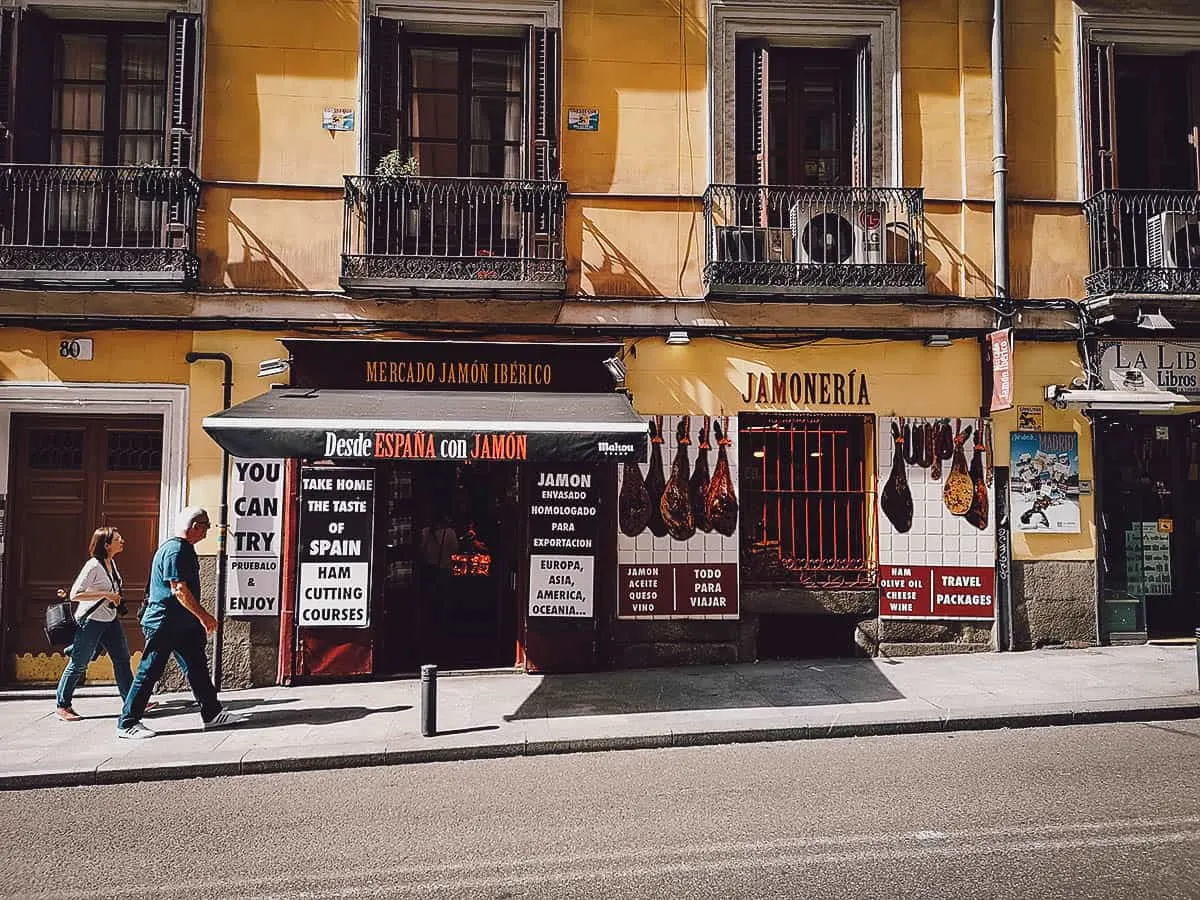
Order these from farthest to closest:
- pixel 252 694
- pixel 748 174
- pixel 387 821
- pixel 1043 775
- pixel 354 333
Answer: pixel 748 174
pixel 354 333
pixel 252 694
pixel 1043 775
pixel 387 821

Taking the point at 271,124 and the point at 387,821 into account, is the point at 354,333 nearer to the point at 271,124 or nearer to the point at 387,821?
the point at 271,124

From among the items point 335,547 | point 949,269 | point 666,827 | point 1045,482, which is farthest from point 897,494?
point 335,547

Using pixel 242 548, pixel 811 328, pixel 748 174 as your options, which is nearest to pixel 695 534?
pixel 811 328

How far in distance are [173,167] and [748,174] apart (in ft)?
21.1

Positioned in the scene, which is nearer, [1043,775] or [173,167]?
[1043,775]

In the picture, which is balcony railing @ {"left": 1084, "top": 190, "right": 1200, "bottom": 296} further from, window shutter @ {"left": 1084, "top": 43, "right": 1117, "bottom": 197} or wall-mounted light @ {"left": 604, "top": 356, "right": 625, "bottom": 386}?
wall-mounted light @ {"left": 604, "top": 356, "right": 625, "bottom": 386}

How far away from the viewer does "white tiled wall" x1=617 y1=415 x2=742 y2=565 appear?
9633 mm

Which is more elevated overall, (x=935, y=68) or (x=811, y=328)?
(x=935, y=68)

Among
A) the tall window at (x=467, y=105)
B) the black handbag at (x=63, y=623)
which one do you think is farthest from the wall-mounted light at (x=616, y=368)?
the black handbag at (x=63, y=623)

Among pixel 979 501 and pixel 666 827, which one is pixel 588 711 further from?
pixel 979 501

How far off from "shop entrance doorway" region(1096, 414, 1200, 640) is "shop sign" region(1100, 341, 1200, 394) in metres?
0.56

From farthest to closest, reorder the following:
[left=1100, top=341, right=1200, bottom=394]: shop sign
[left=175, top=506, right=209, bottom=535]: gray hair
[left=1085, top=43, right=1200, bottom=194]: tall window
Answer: [left=1085, top=43, right=1200, bottom=194]: tall window < [left=1100, top=341, right=1200, bottom=394]: shop sign < [left=175, top=506, right=209, bottom=535]: gray hair

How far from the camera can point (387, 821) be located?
5.33 metres

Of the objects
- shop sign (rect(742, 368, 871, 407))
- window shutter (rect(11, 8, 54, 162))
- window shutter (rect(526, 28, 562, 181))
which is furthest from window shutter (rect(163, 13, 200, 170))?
shop sign (rect(742, 368, 871, 407))
